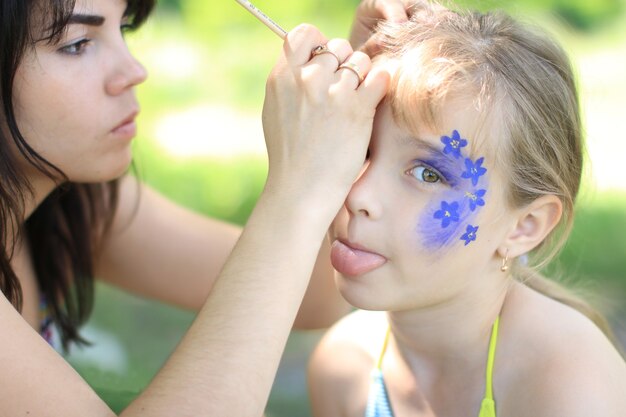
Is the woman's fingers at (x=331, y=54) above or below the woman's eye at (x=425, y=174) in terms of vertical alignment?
above

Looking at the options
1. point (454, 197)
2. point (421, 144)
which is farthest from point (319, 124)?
point (454, 197)

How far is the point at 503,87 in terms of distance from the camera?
72.9 inches

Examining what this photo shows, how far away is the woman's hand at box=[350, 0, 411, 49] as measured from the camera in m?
2.05

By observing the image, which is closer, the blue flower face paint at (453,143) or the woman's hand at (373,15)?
the blue flower face paint at (453,143)

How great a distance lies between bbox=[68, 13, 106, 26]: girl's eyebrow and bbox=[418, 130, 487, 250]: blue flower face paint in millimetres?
829

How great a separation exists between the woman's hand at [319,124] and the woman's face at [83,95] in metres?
0.53

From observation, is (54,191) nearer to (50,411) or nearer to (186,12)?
(50,411)

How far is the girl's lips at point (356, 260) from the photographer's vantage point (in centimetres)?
A: 186

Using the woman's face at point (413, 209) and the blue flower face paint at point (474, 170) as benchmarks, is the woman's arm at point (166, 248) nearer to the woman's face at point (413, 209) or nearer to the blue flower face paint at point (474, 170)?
the woman's face at point (413, 209)

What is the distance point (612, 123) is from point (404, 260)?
10.6 feet

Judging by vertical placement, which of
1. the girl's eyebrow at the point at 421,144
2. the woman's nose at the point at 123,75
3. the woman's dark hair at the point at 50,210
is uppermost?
the girl's eyebrow at the point at 421,144

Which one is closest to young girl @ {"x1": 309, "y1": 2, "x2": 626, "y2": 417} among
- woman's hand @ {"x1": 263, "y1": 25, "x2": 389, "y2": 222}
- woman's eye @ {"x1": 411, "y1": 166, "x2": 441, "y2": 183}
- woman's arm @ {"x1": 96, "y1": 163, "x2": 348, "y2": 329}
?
woman's eye @ {"x1": 411, "y1": 166, "x2": 441, "y2": 183}

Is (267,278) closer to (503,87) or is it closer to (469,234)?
(469,234)

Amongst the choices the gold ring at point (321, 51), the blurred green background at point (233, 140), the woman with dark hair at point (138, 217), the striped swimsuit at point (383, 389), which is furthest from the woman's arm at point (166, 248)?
the gold ring at point (321, 51)
